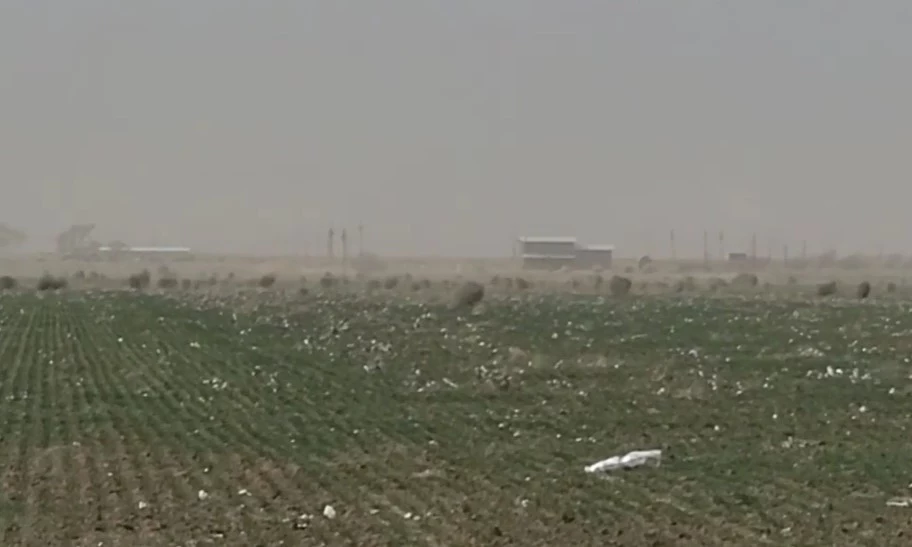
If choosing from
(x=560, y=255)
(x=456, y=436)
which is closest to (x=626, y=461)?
(x=456, y=436)

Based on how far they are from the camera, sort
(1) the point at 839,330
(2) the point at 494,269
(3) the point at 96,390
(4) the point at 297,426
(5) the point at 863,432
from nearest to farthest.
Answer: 1. (5) the point at 863,432
2. (4) the point at 297,426
3. (3) the point at 96,390
4. (1) the point at 839,330
5. (2) the point at 494,269

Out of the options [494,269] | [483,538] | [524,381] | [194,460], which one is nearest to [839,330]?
[524,381]

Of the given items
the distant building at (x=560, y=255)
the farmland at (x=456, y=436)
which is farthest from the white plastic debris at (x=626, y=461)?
the distant building at (x=560, y=255)

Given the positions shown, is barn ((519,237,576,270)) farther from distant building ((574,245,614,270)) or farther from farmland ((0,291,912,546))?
farmland ((0,291,912,546))

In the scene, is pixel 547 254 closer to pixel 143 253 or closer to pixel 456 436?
pixel 143 253

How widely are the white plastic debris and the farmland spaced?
0.32 metres

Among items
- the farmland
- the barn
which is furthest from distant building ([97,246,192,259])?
the farmland

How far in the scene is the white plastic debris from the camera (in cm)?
1889

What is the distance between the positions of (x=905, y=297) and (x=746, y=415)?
58726mm

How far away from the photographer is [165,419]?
82.8 ft

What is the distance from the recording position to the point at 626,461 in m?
19.2

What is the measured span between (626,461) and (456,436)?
12.9ft

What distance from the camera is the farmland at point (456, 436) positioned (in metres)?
15.3

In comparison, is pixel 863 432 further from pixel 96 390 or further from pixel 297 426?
pixel 96 390
